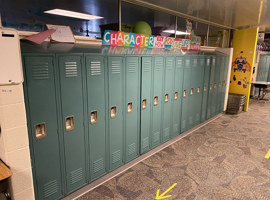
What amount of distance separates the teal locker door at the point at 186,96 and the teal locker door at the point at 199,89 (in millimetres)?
359

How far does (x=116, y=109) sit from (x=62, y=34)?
1.19 m

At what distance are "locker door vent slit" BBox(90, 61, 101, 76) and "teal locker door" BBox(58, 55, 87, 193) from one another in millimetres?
151

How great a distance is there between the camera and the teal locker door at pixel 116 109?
261cm

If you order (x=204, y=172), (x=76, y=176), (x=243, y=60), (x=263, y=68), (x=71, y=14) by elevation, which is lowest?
(x=204, y=172)

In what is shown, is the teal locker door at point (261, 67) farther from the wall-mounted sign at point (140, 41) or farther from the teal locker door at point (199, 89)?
the wall-mounted sign at point (140, 41)

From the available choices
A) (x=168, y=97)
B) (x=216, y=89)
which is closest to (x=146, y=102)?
(x=168, y=97)

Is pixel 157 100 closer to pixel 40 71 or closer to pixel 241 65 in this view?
pixel 40 71

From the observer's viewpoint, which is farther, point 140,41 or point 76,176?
point 140,41

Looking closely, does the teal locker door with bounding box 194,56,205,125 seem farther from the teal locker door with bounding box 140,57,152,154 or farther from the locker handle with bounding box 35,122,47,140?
the locker handle with bounding box 35,122,47,140

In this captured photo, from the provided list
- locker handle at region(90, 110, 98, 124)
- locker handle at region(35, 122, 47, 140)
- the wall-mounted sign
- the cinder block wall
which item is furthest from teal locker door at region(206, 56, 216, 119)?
the cinder block wall

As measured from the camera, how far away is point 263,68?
9258mm

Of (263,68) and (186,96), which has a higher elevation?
(263,68)

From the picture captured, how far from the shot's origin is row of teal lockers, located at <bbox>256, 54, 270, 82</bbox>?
29.3 ft

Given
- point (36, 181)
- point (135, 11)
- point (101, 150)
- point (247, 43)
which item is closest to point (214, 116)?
point (247, 43)
